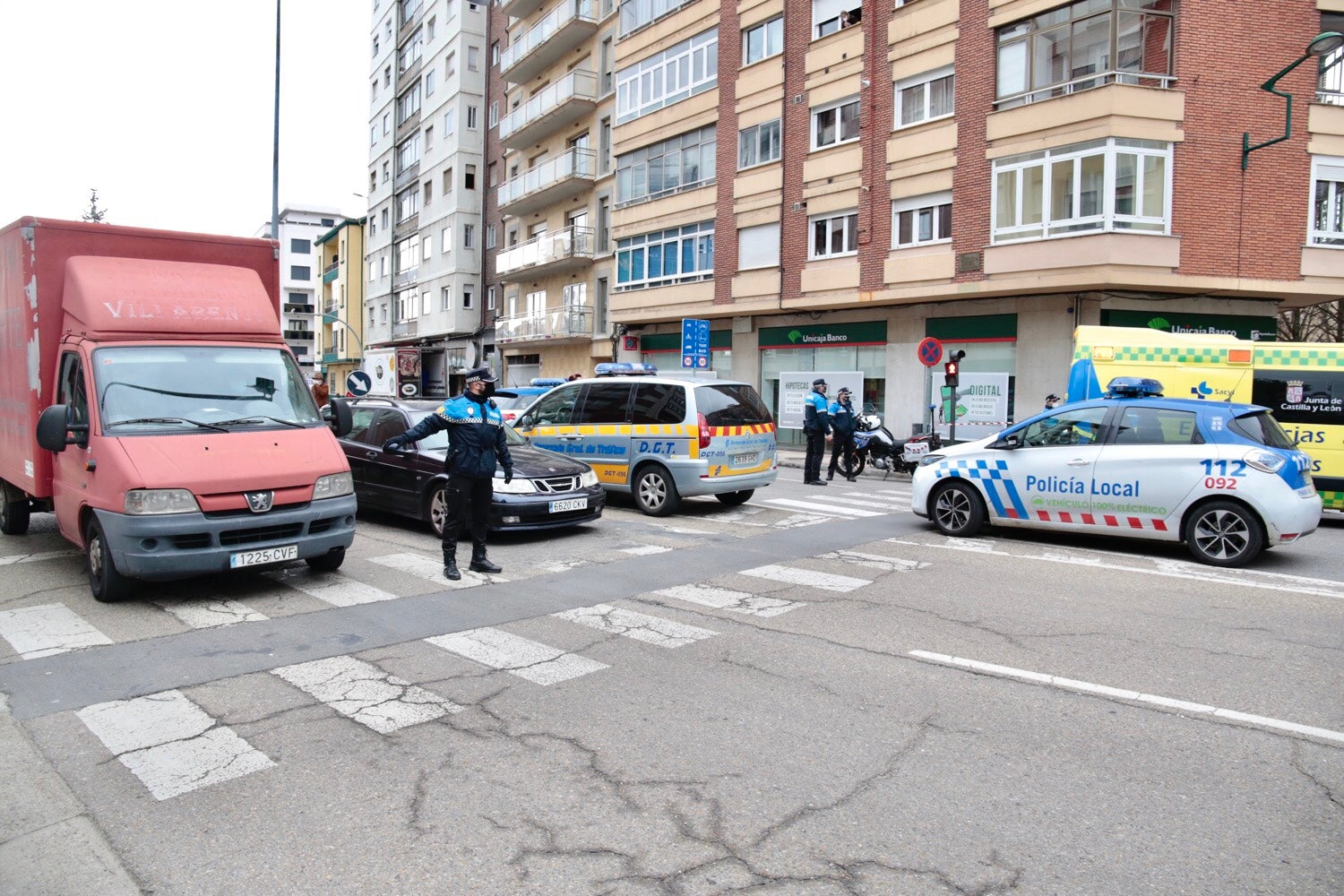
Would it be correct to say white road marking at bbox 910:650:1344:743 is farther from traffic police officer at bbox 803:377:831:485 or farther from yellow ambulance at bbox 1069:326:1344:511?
traffic police officer at bbox 803:377:831:485

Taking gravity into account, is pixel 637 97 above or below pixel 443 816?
above

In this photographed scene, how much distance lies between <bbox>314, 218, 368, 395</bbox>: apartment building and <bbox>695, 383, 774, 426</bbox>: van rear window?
50.1m

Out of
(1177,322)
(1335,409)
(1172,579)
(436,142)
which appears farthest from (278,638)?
(436,142)

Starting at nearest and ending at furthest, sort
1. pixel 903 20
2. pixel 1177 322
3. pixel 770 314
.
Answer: pixel 1177 322
pixel 903 20
pixel 770 314

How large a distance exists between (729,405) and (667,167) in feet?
66.3

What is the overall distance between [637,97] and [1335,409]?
79.9ft

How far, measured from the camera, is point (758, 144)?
89.5ft

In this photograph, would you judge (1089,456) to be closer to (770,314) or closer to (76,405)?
(76,405)

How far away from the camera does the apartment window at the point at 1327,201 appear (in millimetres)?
19719

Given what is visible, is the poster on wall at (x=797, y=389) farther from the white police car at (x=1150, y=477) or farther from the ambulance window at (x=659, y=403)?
the white police car at (x=1150, y=477)

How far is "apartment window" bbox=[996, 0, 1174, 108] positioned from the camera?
19.2 metres

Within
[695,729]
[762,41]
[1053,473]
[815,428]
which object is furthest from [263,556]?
[762,41]

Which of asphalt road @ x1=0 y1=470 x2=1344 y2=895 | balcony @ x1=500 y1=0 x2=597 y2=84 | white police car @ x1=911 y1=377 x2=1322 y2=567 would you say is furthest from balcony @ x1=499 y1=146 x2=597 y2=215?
asphalt road @ x1=0 y1=470 x2=1344 y2=895

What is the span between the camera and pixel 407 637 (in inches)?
249
